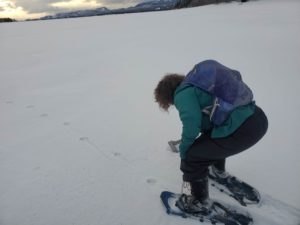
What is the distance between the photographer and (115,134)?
13.9 ft

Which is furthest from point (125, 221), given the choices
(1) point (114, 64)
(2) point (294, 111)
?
(1) point (114, 64)

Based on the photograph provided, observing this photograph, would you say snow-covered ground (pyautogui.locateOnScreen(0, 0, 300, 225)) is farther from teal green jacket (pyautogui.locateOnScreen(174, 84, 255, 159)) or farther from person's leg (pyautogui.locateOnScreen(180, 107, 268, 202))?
teal green jacket (pyautogui.locateOnScreen(174, 84, 255, 159))

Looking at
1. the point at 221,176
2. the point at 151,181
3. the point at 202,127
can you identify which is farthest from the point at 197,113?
the point at 151,181

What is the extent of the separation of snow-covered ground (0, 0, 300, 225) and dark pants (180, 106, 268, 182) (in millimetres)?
521

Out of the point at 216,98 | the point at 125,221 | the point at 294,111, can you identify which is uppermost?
the point at 216,98

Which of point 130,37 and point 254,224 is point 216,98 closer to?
point 254,224

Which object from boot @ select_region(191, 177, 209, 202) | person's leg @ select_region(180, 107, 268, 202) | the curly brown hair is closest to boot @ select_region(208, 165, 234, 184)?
boot @ select_region(191, 177, 209, 202)

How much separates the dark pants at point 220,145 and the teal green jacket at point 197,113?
5cm

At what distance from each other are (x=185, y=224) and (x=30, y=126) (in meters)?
2.94

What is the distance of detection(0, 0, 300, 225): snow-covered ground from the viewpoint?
2891 mm

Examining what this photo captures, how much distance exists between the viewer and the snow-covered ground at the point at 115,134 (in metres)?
2.89

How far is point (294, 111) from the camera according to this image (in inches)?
175

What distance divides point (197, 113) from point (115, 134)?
222 cm

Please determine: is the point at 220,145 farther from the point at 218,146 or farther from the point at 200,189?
the point at 200,189
